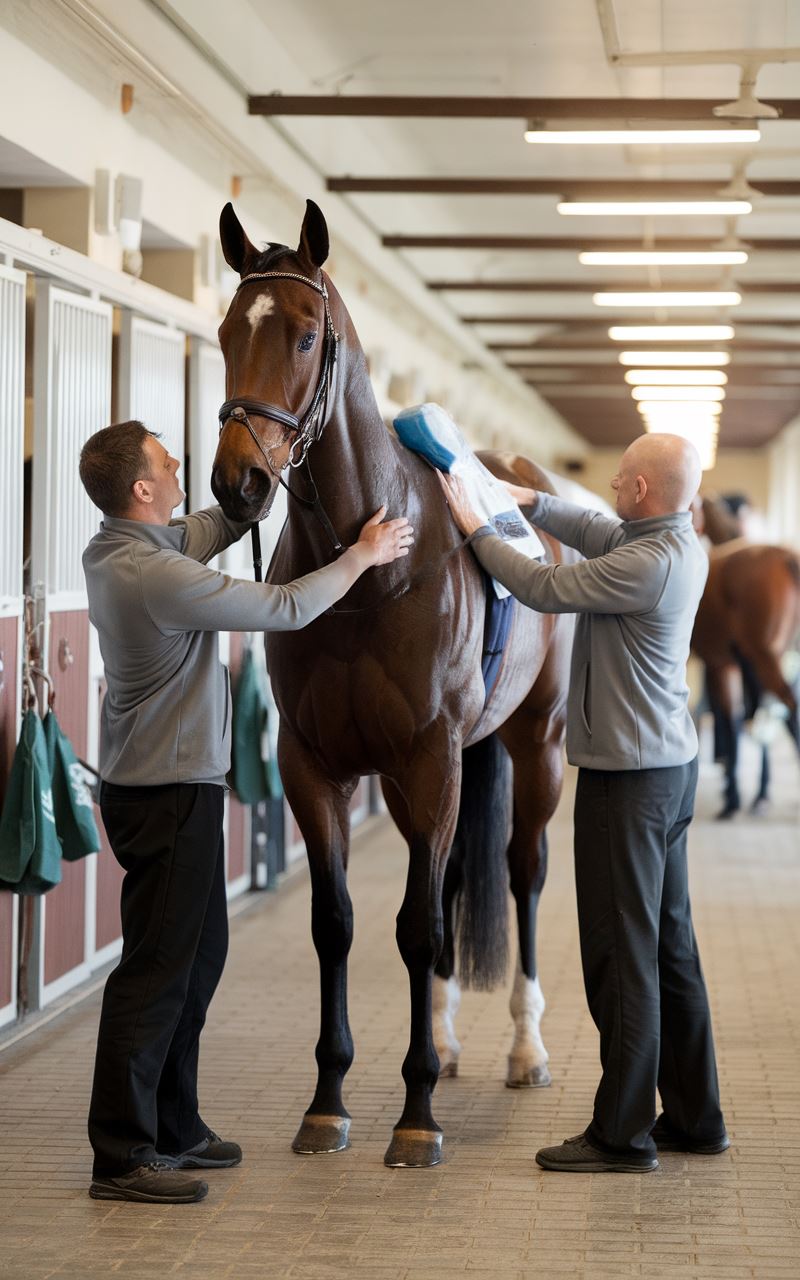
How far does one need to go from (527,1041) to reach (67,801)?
141 centimetres

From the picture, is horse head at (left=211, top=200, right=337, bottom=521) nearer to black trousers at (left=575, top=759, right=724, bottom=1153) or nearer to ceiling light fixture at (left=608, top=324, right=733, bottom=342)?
black trousers at (left=575, top=759, right=724, bottom=1153)

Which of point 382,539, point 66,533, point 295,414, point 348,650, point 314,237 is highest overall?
point 314,237

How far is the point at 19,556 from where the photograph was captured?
4.12 meters

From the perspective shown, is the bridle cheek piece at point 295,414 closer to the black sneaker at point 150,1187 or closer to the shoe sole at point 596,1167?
the black sneaker at point 150,1187

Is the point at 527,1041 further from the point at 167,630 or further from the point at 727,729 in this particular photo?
the point at 727,729

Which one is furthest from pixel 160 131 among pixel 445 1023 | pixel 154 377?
pixel 445 1023

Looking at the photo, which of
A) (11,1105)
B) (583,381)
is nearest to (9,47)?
(11,1105)

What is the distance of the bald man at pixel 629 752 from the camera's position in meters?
3.11

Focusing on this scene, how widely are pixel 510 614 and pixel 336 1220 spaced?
143 centimetres

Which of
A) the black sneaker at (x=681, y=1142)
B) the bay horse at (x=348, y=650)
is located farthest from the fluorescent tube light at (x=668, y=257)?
the black sneaker at (x=681, y=1142)

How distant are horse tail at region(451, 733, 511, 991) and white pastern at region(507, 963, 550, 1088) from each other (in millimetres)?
71

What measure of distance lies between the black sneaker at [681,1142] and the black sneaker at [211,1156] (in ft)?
2.99

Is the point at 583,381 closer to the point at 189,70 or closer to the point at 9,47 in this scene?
the point at 189,70

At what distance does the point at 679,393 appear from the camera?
44.8 ft
